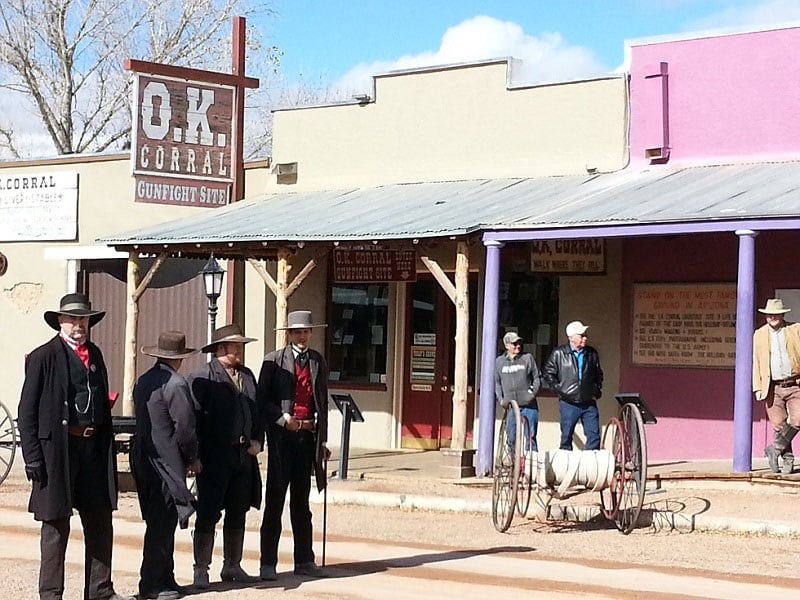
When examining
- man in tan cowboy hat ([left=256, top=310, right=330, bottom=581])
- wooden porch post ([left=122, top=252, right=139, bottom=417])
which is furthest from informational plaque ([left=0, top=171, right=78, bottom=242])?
man in tan cowboy hat ([left=256, top=310, right=330, bottom=581])

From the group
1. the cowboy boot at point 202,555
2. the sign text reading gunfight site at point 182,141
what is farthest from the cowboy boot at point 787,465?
the sign text reading gunfight site at point 182,141

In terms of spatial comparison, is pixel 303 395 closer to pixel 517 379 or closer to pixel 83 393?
pixel 83 393

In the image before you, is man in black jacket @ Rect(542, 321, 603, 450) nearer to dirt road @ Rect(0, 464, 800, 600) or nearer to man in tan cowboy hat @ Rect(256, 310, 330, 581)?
dirt road @ Rect(0, 464, 800, 600)

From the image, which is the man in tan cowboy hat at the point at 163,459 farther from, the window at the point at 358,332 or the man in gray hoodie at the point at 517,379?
the window at the point at 358,332

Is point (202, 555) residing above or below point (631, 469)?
below

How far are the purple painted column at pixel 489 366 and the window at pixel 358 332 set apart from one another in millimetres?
4478

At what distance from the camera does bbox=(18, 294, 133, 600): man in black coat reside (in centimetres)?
906

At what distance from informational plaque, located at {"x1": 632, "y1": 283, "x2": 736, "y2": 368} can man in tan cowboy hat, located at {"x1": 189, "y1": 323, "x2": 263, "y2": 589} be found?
8794 mm

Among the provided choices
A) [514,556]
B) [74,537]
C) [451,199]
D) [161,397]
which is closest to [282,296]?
[451,199]

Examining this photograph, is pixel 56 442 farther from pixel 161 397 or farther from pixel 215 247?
pixel 215 247

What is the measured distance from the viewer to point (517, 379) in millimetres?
16250

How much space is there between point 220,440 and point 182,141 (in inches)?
442

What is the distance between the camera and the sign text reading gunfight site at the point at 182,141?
805 inches

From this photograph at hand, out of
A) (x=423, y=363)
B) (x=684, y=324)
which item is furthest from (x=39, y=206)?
(x=684, y=324)
